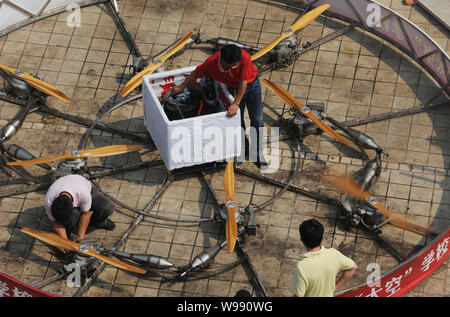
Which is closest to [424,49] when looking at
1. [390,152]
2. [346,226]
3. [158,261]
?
[390,152]

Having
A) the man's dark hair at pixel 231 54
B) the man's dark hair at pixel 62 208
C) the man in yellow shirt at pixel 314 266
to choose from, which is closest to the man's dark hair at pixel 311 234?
the man in yellow shirt at pixel 314 266

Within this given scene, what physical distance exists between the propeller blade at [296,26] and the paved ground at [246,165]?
1071 millimetres

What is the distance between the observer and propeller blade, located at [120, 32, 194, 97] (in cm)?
2353

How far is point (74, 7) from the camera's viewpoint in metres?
27.5

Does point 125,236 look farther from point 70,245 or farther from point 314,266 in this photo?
point 314,266

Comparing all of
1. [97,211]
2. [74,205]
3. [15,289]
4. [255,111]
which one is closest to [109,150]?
[97,211]

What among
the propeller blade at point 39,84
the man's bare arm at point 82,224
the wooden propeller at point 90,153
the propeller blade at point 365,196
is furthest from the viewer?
the propeller blade at point 39,84

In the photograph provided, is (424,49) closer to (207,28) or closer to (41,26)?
(207,28)

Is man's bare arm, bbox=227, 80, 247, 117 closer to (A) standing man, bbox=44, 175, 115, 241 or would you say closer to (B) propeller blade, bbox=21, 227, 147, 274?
(A) standing man, bbox=44, 175, 115, 241

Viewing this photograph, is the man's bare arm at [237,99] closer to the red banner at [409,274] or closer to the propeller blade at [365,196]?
the propeller blade at [365,196]

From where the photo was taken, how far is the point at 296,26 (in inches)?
973

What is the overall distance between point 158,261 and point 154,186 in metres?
2.93

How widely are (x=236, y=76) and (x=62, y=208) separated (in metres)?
5.41

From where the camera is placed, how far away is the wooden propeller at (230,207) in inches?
796
